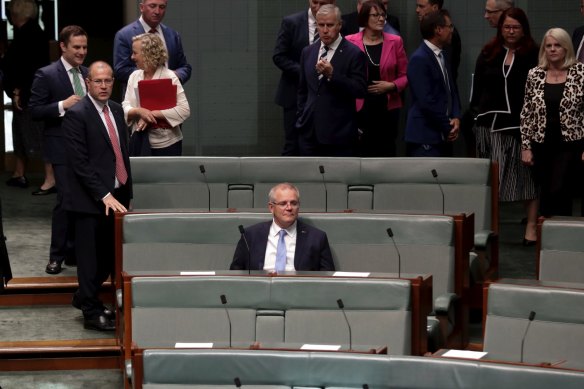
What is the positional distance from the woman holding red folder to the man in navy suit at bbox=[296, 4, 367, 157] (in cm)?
72

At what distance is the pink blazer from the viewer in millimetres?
7113

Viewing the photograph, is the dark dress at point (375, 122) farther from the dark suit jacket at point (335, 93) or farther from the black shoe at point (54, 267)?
the black shoe at point (54, 267)

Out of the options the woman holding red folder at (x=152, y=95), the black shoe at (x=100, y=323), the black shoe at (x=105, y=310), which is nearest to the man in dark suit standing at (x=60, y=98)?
the woman holding red folder at (x=152, y=95)

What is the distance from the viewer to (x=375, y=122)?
24.0 ft

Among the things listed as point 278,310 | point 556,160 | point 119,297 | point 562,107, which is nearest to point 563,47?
point 562,107

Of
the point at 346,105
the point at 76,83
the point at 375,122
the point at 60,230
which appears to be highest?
the point at 76,83

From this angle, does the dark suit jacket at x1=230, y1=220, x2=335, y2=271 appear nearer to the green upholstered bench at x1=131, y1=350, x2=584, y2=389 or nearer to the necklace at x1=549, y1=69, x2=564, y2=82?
the green upholstered bench at x1=131, y1=350, x2=584, y2=389

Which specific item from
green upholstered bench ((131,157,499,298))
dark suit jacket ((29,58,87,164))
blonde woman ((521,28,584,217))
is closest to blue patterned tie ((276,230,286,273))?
green upholstered bench ((131,157,499,298))

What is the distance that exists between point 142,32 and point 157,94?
1.87 feet

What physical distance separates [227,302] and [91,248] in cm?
115

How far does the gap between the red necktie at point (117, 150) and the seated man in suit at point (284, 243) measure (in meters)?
0.74

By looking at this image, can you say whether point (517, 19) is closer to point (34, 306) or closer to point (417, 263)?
point (417, 263)

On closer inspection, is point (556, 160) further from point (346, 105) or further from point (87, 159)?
point (87, 159)

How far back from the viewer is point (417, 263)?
5.44 meters
